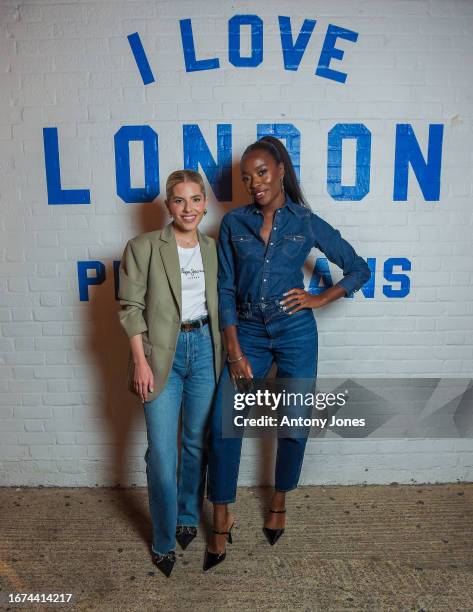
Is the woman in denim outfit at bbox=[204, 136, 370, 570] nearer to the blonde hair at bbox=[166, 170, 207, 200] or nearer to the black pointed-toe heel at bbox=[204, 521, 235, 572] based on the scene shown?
the black pointed-toe heel at bbox=[204, 521, 235, 572]

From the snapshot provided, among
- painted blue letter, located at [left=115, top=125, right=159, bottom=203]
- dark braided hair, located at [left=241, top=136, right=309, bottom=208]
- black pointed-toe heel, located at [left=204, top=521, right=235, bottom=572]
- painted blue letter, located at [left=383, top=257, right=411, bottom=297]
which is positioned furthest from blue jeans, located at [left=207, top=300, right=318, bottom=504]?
painted blue letter, located at [left=115, top=125, right=159, bottom=203]

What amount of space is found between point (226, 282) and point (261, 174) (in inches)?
20.4

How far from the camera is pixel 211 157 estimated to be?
282 centimetres

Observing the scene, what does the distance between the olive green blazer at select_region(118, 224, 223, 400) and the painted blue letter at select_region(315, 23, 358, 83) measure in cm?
131

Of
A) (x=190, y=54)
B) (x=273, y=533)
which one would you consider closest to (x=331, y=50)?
(x=190, y=54)

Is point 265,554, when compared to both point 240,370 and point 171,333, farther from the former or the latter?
point 171,333

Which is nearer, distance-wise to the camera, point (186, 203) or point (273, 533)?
point (186, 203)

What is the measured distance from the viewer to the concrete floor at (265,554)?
2.26 metres

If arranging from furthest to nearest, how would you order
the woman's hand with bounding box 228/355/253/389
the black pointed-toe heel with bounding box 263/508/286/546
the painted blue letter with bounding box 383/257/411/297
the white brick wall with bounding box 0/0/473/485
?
the painted blue letter with bounding box 383/257/411/297 → the white brick wall with bounding box 0/0/473/485 → the black pointed-toe heel with bounding box 263/508/286/546 → the woman's hand with bounding box 228/355/253/389

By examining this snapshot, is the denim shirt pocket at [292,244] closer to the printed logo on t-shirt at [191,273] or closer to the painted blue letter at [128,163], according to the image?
the printed logo on t-shirt at [191,273]

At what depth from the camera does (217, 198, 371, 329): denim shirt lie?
2.40 metres

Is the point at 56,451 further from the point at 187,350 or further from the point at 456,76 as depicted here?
the point at 456,76

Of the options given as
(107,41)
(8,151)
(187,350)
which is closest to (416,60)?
(107,41)

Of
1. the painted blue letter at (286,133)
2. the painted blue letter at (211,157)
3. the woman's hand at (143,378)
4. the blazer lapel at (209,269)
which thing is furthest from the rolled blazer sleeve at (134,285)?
the painted blue letter at (286,133)
